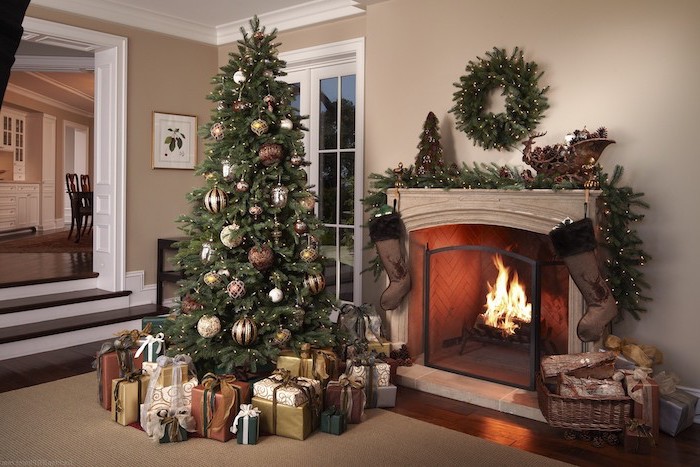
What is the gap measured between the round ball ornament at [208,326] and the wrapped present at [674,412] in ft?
7.48

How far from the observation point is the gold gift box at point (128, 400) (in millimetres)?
3115

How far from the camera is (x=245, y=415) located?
294 centimetres

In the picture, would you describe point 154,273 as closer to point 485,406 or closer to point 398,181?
point 398,181

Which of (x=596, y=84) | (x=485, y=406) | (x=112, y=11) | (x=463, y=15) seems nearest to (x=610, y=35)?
(x=596, y=84)

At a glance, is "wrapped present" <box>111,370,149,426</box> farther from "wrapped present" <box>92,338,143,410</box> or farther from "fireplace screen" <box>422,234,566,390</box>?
"fireplace screen" <box>422,234,566,390</box>

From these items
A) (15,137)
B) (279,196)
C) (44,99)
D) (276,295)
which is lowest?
(276,295)

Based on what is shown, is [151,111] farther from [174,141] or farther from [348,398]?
[348,398]

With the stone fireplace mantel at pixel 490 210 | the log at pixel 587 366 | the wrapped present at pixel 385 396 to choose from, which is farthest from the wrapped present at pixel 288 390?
the log at pixel 587 366

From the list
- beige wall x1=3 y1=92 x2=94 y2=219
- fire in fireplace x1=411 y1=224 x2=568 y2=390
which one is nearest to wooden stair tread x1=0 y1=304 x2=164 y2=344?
fire in fireplace x1=411 y1=224 x2=568 y2=390

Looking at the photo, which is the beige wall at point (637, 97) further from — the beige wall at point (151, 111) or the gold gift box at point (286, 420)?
the beige wall at point (151, 111)

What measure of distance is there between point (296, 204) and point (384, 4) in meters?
1.89

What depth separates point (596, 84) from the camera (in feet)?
11.6

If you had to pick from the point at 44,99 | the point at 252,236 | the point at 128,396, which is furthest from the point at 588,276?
the point at 44,99

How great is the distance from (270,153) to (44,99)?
32.1 feet
